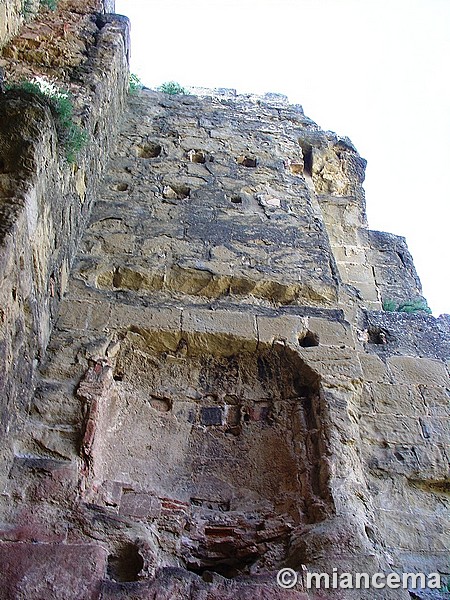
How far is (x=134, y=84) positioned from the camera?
21.6ft

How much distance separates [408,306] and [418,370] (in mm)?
843

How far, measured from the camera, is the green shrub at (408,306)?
480 centimetres

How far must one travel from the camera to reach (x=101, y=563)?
2502 millimetres

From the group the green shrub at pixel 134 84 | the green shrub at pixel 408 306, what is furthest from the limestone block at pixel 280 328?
the green shrub at pixel 134 84

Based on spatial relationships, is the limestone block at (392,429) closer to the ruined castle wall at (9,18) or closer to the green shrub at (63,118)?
the green shrub at (63,118)

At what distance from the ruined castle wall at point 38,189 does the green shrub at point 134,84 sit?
1225 millimetres

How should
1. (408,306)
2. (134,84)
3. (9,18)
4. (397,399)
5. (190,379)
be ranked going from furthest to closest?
(134,84) → (408,306) → (9,18) → (397,399) → (190,379)

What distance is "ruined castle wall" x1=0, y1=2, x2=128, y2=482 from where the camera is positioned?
2.91 m

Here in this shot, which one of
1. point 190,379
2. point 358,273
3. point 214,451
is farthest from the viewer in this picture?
point 358,273

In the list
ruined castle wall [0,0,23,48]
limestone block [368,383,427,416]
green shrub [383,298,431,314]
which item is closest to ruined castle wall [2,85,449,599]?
limestone block [368,383,427,416]

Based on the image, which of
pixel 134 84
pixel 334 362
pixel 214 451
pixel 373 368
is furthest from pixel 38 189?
pixel 134 84

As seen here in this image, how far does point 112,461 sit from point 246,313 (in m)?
1.35

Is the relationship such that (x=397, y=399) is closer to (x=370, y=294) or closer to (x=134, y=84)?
(x=370, y=294)

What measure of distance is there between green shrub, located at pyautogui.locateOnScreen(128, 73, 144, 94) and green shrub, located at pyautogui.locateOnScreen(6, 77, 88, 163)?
8.15ft
